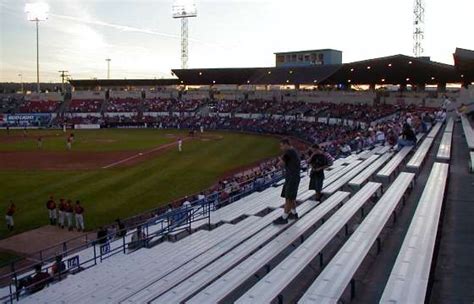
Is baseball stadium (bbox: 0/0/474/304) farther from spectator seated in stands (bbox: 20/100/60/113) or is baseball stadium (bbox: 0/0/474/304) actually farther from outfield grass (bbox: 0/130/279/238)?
spectator seated in stands (bbox: 20/100/60/113)

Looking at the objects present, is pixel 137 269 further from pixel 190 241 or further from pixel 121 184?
pixel 121 184

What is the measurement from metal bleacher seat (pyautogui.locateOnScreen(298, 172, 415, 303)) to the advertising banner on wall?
239 feet

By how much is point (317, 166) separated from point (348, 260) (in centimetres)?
381

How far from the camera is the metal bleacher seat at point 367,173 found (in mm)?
11545

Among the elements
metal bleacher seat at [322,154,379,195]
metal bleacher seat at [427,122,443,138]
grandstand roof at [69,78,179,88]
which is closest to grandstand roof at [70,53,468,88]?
grandstand roof at [69,78,179,88]

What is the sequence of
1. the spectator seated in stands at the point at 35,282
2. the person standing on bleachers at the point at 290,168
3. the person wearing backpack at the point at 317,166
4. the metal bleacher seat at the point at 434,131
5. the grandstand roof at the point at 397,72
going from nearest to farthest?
1. the person standing on bleachers at the point at 290,168
2. the spectator seated in stands at the point at 35,282
3. the person wearing backpack at the point at 317,166
4. the metal bleacher seat at the point at 434,131
5. the grandstand roof at the point at 397,72

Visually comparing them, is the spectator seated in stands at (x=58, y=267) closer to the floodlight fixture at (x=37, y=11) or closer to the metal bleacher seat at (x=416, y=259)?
the metal bleacher seat at (x=416, y=259)

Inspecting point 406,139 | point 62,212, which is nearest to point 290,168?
point 406,139

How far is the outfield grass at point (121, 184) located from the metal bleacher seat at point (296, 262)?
12.8m

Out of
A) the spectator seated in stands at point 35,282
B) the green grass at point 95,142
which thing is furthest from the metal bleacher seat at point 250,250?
the green grass at point 95,142

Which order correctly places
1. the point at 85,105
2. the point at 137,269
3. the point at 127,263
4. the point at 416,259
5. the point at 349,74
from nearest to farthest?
1. the point at 416,259
2. the point at 137,269
3. the point at 127,263
4. the point at 349,74
5. the point at 85,105

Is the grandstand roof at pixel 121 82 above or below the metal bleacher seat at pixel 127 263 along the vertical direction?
above

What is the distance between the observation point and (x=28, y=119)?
242 feet

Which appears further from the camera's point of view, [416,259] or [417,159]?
[417,159]
